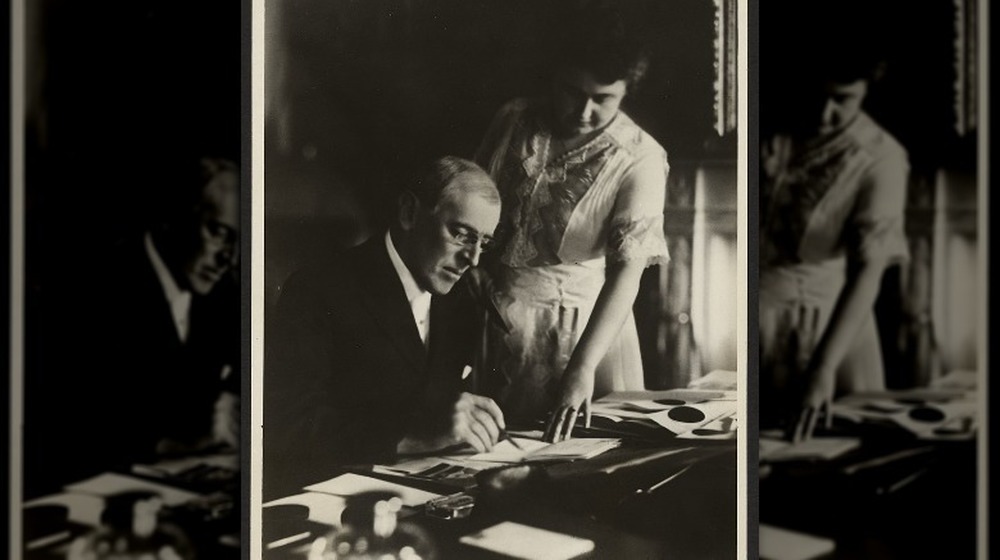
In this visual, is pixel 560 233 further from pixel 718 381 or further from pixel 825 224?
pixel 825 224

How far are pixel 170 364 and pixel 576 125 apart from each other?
0.67m

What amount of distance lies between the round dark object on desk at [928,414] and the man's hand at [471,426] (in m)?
0.60

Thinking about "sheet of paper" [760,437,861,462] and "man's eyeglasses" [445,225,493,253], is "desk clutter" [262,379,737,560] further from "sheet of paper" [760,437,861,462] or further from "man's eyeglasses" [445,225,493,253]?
"man's eyeglasses" [445,225,493,253]

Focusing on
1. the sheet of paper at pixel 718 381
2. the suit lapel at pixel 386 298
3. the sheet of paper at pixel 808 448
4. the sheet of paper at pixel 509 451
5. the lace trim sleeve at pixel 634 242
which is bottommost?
the sheet of paper at pixel 808 448

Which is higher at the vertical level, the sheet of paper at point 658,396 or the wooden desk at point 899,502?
the sheet of paper at point 658,396

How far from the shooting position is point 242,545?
1.13 m

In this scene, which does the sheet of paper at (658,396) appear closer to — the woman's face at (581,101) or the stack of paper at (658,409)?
the stack of paper at (658,409)

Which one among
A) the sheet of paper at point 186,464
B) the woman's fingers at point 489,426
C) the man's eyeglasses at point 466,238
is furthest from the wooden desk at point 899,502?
the sheet of paper at point 186,464

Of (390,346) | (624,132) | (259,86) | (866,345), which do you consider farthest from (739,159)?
(259,86)

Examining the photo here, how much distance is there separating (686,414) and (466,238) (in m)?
0.37

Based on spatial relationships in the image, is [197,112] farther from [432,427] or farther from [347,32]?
[432,427]

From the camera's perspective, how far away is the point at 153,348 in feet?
3.95

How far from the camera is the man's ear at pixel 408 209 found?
1111 millimetres

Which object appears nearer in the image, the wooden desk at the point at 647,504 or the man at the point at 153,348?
the wooden desk at the point at 647,504
